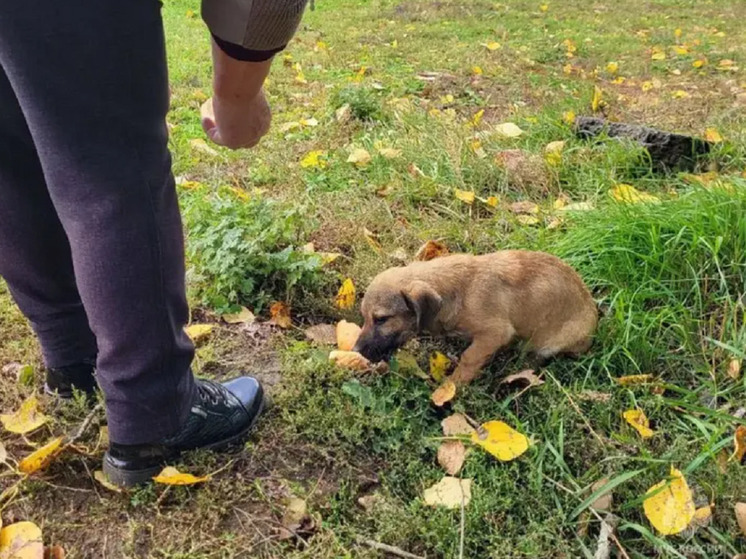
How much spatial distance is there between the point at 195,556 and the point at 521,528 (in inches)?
34.7

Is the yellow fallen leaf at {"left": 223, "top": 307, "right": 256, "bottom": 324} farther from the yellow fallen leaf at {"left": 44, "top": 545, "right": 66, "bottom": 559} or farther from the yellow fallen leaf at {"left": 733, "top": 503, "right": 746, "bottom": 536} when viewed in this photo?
the yellow fallen leaf at {"left": 733, "top": 503, "right": 746, "bottom": 536}

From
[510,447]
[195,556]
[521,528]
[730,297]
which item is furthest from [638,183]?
[195,556]

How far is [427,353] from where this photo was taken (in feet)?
8.80

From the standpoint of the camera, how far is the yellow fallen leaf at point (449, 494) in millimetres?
1909

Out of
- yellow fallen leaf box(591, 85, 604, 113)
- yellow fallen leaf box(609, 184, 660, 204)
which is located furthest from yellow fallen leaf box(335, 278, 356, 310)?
yellow fallen leaf box(591, 85, 604, 113)

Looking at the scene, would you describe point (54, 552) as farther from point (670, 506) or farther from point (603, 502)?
point (670, 506)

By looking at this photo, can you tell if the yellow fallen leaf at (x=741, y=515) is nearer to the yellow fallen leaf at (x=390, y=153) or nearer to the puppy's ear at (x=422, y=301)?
the puppy's ear at (x=422, y=301)

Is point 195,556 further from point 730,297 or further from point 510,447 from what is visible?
point 730,297

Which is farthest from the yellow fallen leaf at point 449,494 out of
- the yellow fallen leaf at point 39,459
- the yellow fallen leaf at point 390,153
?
the yellow fallen leaf at point 390,153

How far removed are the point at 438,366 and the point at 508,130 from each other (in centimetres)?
237

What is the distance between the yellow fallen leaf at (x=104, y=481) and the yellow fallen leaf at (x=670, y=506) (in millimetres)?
1488

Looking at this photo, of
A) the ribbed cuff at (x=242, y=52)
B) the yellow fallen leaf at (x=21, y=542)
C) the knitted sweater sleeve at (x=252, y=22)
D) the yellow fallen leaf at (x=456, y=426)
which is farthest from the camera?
the yellow fallen leaf at (x=456, y=426)

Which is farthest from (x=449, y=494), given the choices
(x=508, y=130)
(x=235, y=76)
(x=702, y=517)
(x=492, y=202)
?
(x=508, y=130)

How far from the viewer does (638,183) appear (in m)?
3.70
